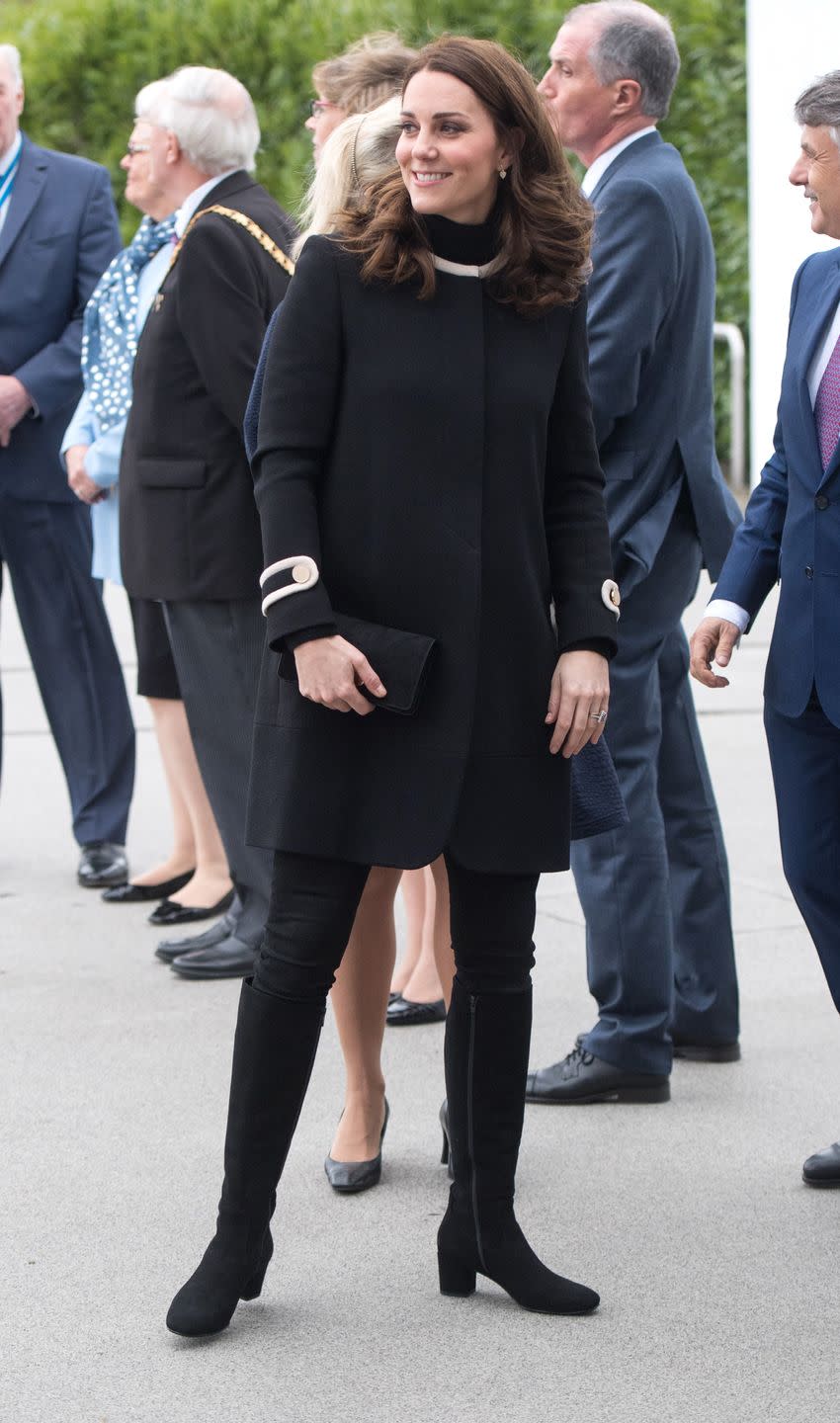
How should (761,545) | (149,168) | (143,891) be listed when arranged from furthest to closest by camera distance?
(143,891) < (149,168) < (761,545)

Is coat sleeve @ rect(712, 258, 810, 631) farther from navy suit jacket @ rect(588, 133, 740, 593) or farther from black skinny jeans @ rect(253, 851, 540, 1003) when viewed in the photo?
black skinny jeans @ rect(253, 851, 540, 1003)

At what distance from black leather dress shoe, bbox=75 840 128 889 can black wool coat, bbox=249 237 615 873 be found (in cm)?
289

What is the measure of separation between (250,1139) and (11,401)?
335cm

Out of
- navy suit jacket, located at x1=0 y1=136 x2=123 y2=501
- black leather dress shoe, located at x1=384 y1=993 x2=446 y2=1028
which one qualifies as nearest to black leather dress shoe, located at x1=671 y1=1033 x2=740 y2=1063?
black leather dress shoe, located at x1=384 y1=993 x2=446 y2=1028

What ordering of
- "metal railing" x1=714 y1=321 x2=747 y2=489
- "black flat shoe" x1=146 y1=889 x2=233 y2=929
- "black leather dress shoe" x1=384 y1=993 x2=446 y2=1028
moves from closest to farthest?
"black leather dress shoe" x1=384 y1=993 x2=446 y2=1028, "black flat shoe" x1=146 y1=889 x2=233 y2=929, "metal railing" x1=714 y1=321 x2=747 y2=489

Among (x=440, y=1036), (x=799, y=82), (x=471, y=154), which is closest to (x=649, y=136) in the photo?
(x=471, y=154)

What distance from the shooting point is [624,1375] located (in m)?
2.71

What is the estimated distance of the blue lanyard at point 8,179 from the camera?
5.81 m

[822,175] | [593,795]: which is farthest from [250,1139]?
[822,175]

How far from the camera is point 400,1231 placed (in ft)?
10.6

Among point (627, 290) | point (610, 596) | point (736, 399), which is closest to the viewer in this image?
point (610, 596)

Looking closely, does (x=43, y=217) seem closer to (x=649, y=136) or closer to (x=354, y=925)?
(x=649, y=136)

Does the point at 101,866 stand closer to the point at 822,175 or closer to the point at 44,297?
the point at 44,297

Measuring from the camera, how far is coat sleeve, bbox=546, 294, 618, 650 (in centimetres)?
286
